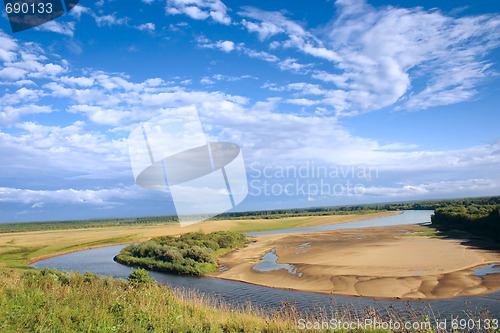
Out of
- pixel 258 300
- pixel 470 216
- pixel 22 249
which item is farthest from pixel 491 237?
pixel 22 249

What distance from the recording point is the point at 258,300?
18094 mm

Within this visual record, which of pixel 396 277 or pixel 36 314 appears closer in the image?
pixel 36 314

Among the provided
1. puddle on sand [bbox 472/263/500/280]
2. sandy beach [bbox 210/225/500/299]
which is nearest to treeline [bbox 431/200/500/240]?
sandy beach [bbox 210/225/500/299]

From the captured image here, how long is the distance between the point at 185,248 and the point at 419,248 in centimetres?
2540

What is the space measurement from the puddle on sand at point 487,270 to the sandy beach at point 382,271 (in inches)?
23.8

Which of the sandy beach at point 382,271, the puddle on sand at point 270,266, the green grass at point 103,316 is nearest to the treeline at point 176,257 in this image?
the sandy beach at point 382,271

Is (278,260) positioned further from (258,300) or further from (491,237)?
(491,237)

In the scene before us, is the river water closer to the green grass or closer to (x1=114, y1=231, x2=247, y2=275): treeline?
(x1=114, y1=231, x2=247, y2=275): treeline

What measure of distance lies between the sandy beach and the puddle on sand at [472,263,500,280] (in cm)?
60

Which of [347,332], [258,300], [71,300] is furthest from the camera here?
[258,300]

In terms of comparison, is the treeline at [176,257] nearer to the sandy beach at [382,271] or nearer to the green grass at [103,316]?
the sandy beach at [382,271]

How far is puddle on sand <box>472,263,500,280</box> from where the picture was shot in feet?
68.7

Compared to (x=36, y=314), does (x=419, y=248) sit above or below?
below

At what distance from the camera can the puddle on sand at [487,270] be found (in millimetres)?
20953
